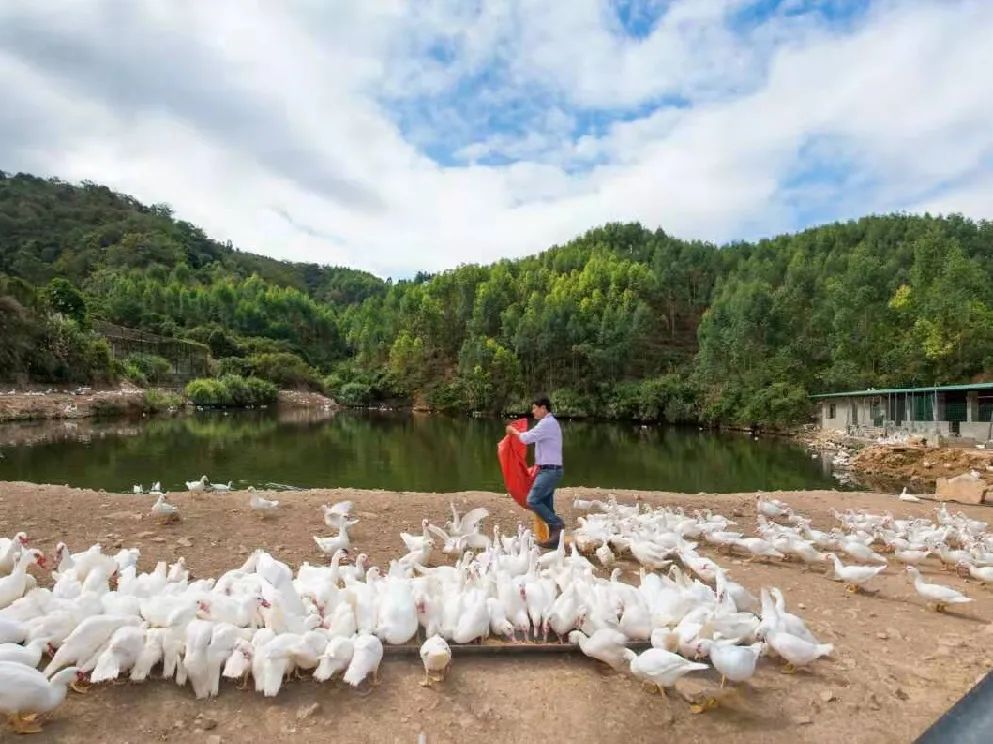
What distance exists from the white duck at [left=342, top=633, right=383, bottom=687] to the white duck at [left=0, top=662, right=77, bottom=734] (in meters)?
1.45

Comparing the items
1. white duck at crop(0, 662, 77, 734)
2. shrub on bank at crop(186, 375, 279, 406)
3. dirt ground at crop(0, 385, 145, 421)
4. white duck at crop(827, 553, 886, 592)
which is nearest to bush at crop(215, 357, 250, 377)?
shrub on bank at crop(186, 375, 279, 406)

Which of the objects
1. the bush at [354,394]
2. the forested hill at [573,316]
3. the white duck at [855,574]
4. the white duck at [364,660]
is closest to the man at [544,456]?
the white duck at [855,574]

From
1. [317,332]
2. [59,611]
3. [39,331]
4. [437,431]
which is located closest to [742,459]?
[437,431]

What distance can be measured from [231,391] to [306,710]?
63.7 metres

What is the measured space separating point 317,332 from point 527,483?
9655 cm

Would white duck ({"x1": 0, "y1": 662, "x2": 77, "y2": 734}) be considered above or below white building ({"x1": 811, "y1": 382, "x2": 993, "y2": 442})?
below

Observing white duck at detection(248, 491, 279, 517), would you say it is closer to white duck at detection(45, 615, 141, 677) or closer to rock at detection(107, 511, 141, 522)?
rock at detection(107, 511, 141, 522)

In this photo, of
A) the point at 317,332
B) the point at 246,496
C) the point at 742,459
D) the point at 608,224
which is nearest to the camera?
the point at 246,496

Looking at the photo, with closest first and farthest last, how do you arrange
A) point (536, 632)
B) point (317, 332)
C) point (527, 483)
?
1. point (536, 632)
2. point (527, 483)
3. point (317, 332)

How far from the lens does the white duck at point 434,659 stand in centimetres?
396

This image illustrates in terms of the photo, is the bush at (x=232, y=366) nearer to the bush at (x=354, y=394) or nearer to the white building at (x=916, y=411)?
the bush at (x=354, y=394)

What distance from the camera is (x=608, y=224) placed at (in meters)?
122

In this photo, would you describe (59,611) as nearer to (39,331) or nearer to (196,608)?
(196,608)

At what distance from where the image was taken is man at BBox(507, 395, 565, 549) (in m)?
6.92
